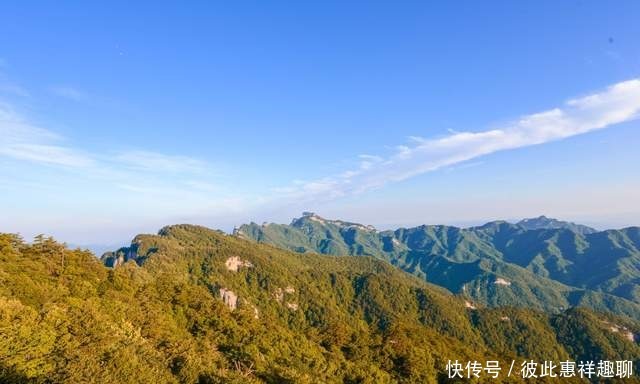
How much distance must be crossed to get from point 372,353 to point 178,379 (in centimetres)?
6005

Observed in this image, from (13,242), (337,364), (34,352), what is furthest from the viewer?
(13,242)

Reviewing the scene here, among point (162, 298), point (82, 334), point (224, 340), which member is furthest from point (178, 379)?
point (162, 298)

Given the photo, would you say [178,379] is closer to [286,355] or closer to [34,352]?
[34,352]

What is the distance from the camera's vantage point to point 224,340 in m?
69.2

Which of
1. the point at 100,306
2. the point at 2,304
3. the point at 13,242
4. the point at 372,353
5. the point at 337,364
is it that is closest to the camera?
the point at 2,304

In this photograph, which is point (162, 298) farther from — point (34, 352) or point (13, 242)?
point (34, 352)

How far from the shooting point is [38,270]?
2680 inches

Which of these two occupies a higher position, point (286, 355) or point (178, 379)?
point (178, 379)

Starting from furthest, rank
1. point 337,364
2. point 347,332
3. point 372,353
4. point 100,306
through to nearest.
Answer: point 347,332 < point 372,353 < point 337,364 < point 100,306

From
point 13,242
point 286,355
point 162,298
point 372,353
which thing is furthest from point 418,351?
point 13,242

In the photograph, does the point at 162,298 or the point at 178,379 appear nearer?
the point at 178,379

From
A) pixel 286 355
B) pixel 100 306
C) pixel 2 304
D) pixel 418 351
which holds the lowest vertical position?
pixel 418 351

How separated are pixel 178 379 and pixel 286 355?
3003 cm

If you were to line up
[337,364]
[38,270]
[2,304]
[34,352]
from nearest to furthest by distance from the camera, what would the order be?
[34,352] → [2,304] → [38,270] → [337,364]
